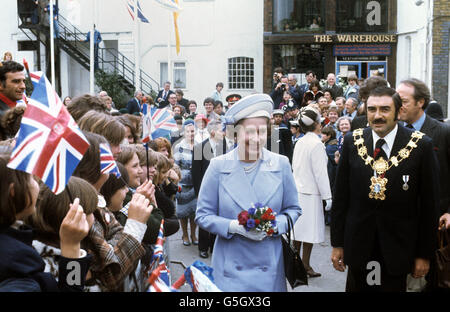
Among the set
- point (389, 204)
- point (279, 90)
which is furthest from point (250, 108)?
point (279, 90)

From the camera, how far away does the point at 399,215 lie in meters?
4.17

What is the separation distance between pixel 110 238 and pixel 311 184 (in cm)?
443

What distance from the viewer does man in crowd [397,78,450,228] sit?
4891 mm

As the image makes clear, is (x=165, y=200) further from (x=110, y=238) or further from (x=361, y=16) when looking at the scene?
(x=361, y=16)

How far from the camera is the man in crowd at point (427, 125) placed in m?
4.89

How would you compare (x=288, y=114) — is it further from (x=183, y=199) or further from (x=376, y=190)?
(x=376, y=190)

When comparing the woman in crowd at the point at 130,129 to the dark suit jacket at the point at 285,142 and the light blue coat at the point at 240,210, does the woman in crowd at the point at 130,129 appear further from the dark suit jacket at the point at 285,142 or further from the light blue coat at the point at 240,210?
the dark suit jacket at the point at 285,142

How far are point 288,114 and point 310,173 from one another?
6.69 m

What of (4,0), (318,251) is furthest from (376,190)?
(4,0)

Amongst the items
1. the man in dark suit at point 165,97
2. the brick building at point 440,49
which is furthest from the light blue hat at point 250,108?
the brick building at point 440,49

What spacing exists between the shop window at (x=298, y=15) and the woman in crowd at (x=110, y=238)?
79.1 feet

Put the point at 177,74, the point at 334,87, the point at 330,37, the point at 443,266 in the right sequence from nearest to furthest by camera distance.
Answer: the point at 443,266, the point at 334,87, the point at 330,37, the point at 177,74

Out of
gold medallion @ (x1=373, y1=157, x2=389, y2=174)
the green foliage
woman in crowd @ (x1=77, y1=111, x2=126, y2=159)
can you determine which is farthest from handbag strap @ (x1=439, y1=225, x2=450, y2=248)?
the green foliage

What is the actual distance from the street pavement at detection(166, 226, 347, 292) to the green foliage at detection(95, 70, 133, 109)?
17.2 meters
